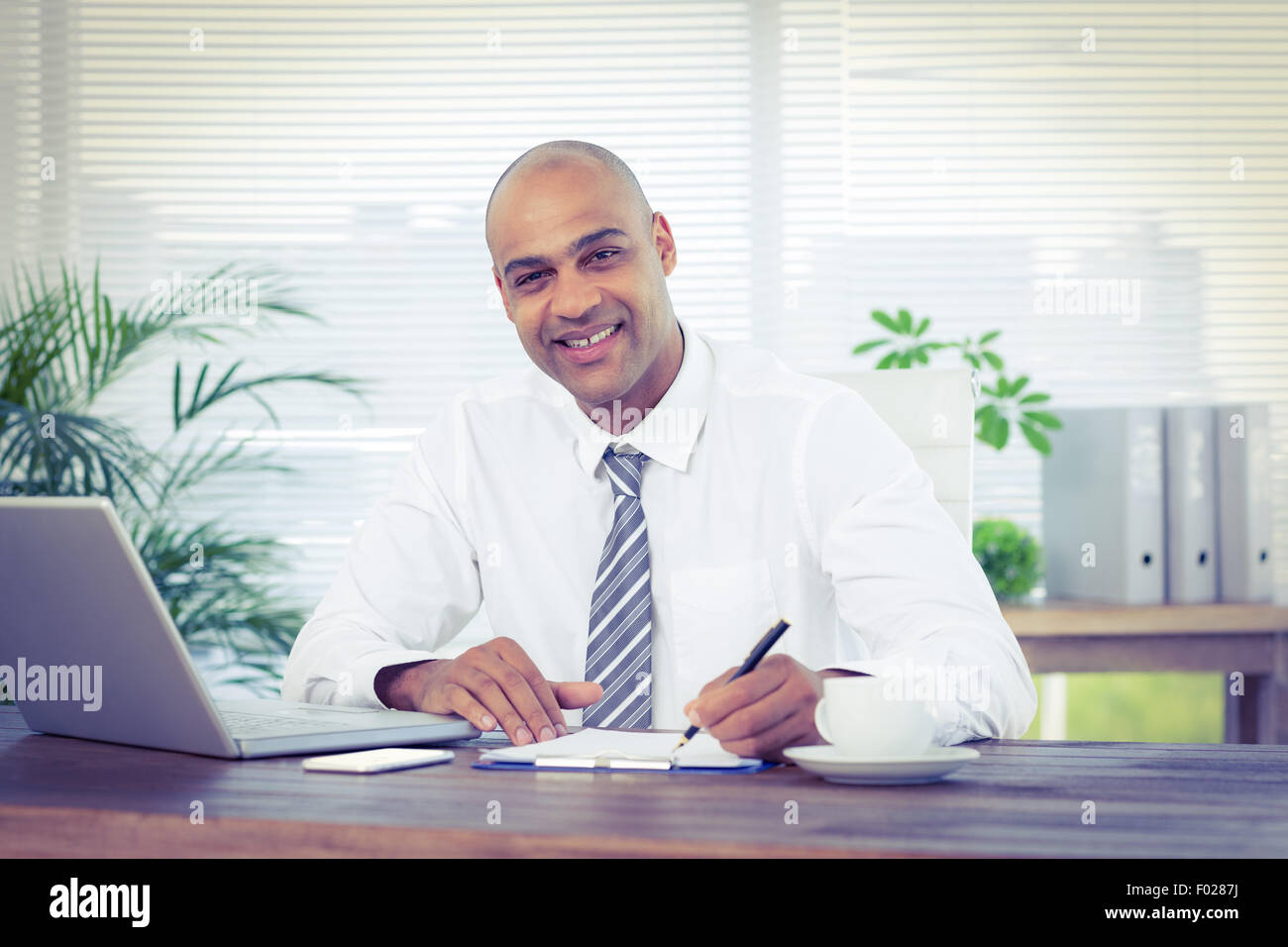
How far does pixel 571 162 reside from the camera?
1584mm

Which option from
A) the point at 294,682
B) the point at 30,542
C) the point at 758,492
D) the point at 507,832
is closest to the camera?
the point at 507,832

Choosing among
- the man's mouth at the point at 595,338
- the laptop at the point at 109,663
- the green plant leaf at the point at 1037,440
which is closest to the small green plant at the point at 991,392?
the green plant leaf at the point at 1037,440

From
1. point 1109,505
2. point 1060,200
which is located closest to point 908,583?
point 1109,505

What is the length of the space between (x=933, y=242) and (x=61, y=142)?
2.34 m

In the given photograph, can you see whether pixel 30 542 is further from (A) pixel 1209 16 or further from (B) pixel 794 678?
(A) pixel 1209 16

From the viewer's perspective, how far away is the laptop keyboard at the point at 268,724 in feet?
3.63

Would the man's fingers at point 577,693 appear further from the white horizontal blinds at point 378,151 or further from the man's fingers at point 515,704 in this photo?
the white horizontal blinds at point 378,151

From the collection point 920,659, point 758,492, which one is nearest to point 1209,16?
point 758,492

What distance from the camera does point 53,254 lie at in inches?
128

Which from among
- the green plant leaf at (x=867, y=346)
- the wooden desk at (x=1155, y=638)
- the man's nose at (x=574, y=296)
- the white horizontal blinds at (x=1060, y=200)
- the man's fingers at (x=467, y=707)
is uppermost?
the white horizontal blinds at (x=1060, y=200)

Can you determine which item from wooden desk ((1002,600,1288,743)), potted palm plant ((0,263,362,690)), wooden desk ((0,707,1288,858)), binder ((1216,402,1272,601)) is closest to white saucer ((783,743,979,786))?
wooden desk ((0,707,1288,858))

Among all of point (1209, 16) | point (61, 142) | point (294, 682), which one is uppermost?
point (1209, 16)

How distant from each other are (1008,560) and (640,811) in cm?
211

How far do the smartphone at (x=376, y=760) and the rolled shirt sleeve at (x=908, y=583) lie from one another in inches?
15.4
